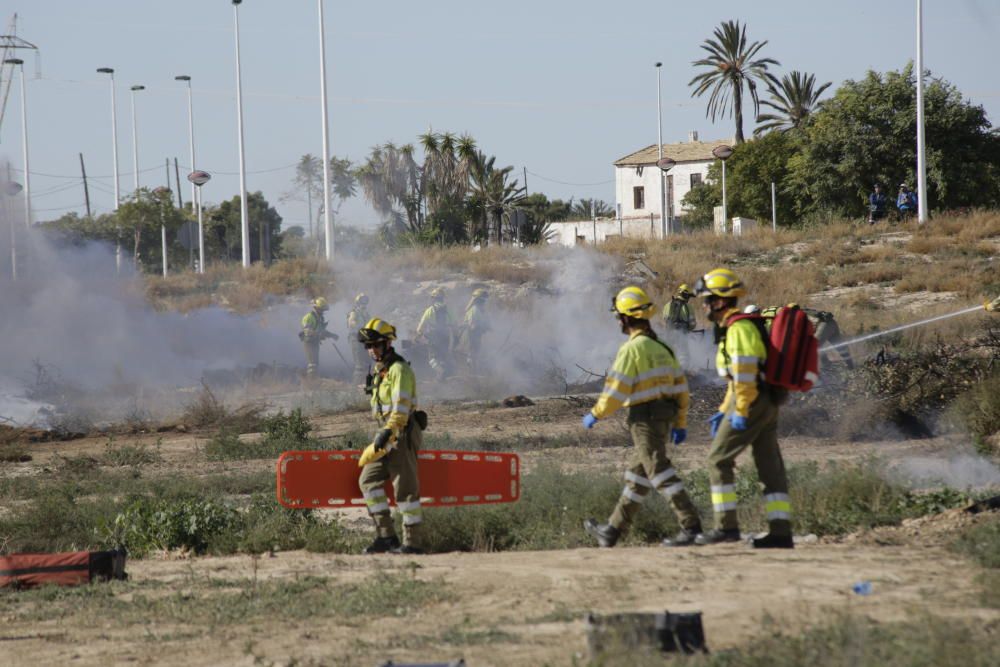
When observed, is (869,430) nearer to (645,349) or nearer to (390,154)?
(645,349)

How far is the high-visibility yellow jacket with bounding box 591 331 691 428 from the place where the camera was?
26.2ft

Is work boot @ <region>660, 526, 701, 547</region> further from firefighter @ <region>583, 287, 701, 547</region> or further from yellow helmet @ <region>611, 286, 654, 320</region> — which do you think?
yellow helmet @ <region>611, 286, 654, 320</region>

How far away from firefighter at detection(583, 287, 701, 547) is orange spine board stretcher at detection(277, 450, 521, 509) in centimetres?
131

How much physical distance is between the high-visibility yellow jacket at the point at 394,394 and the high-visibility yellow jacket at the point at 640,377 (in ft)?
5.13

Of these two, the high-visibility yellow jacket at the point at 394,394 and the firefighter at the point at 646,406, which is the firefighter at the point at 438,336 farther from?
the firefighter at the point at 646,406

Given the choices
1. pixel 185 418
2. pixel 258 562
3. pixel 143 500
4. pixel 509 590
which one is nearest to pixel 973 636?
pixel 509 590

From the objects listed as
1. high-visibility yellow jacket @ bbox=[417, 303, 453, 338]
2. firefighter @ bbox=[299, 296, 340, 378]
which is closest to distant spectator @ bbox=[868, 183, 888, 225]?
high-visibility yellow jacket @ bbox=[417, 303, 453, 338]

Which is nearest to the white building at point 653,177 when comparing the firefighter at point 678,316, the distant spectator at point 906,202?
the distant spectator at point 906,202

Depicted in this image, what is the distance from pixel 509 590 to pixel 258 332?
22.2m

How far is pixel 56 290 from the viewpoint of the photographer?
26.8 metres

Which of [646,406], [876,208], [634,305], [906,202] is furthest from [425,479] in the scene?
[906,202]

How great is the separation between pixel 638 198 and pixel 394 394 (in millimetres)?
65505

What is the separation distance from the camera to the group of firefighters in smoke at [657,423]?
776cm

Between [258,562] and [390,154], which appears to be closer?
[258,562]
